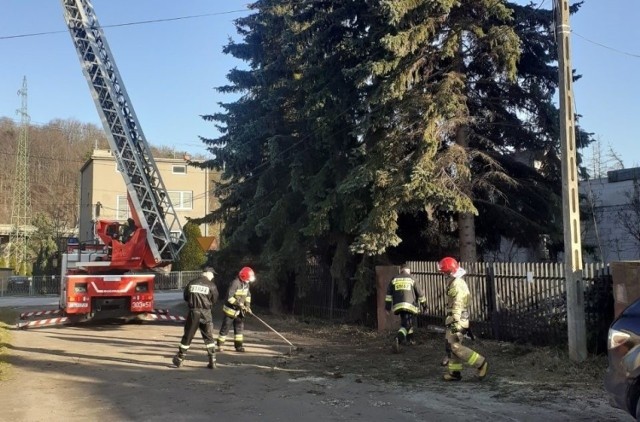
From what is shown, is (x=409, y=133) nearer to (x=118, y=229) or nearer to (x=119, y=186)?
(x=118, y=229)

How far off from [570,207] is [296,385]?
16.6 feet

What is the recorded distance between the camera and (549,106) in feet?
42.9

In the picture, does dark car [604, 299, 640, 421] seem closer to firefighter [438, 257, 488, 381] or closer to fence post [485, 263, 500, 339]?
firefighter [438, 257, 488, 381]

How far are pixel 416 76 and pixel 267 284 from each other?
7.62m

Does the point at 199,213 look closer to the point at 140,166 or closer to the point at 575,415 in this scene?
the point at 140,166

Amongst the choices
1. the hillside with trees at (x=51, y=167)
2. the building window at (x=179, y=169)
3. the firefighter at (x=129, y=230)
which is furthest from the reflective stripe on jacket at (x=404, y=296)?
the hillside with trees at (x=51, y=167)

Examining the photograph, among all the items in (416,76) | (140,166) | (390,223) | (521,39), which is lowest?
(390,223)

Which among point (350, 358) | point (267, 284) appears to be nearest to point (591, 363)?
point (350, 358)

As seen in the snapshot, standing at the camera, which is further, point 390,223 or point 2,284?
point 2,284

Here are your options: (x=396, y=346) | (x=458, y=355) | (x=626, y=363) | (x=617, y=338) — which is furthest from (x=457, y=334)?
(x=626, y=363)

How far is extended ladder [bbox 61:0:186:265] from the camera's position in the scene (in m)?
16.0

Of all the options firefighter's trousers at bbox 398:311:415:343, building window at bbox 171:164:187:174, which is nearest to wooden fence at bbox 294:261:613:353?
firefighter's trousers at bbox 398:311:415:343

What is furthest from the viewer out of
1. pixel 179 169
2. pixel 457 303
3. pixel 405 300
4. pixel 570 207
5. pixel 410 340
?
pixel 179 169

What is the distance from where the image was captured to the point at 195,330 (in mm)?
9852
